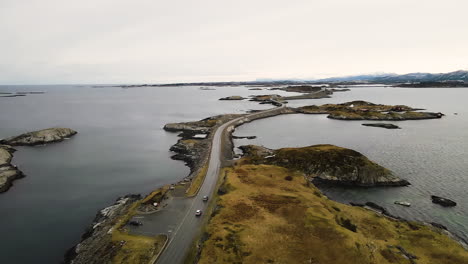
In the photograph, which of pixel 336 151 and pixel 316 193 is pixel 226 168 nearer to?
pixel 316 193

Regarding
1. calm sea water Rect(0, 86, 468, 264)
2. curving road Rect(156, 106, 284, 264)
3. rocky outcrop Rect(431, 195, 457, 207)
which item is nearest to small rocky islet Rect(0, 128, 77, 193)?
calm sea water Rect(0, 86, 468, 264)

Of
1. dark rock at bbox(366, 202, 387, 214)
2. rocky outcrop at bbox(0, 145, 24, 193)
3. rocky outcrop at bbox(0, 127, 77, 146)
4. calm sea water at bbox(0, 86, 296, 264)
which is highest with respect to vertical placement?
rocky outcrop at bbox(0, 127, 77, 146)

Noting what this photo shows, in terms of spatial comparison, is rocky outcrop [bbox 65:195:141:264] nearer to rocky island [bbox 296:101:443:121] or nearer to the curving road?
the curving road

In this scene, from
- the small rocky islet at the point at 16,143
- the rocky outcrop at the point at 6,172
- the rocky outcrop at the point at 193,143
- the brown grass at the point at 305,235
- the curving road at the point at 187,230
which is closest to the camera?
the brown grass at the point at 305,235

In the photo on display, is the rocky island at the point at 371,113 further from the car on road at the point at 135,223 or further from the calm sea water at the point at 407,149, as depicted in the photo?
the car on road at the point at 135,223

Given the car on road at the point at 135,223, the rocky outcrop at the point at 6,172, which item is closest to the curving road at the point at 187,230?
the car on road at the point at 135,223

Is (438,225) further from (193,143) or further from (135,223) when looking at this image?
(193,143)

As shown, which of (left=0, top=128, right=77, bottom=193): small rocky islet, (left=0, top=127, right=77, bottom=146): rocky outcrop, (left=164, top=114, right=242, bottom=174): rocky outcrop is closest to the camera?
(left=0, top=128, right=77, bottom=193): small rocky islet
